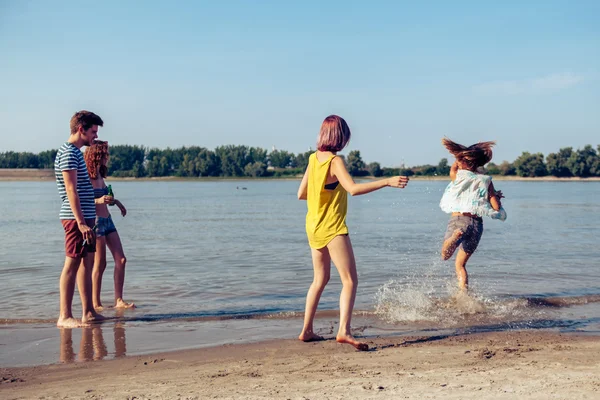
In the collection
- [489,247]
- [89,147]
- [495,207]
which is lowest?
[489,247]

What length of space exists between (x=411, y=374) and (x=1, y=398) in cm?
287

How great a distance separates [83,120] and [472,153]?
14.7 ft

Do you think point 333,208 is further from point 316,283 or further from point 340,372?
point 340,372

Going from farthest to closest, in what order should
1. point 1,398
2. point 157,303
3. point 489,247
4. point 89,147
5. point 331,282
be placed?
1. point 489,247
2. point 331,282
3. point 157,303
4. point 89,147
5. point 1,398

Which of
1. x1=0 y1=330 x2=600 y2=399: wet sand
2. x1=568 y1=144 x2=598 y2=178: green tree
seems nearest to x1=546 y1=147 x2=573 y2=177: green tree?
x1=568 y1=144 x2=598 y2=178: green tree

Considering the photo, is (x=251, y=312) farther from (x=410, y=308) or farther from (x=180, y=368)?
(x=180, y=368)

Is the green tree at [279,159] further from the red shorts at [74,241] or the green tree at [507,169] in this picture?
the red shorts at [74,241]

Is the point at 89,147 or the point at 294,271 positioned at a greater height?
the point at 89,147

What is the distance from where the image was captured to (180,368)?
5.34m

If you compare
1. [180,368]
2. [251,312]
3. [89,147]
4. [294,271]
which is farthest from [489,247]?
[180,368]

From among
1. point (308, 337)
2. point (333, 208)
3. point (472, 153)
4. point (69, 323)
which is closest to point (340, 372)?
point (308, 337)

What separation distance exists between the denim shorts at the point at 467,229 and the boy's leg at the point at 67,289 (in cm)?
432

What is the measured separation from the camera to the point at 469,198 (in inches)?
318

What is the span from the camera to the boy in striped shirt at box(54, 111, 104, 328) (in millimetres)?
6875
